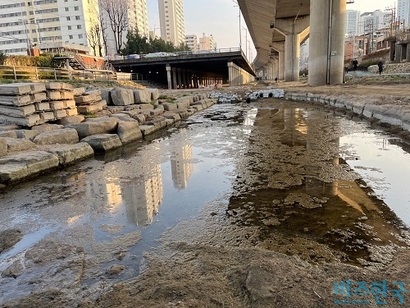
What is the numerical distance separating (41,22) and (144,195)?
104554 mm

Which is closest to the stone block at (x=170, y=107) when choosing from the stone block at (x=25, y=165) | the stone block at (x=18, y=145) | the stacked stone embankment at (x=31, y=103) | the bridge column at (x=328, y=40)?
the stacked stone embankment at (x=31, y=103)

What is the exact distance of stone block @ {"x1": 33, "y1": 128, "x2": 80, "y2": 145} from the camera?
20.1 feet

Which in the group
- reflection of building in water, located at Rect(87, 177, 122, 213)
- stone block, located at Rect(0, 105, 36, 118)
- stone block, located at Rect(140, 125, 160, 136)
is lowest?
reflection of building in water, located at Rect(87, 177, 122, 213)

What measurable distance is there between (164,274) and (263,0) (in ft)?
98.6

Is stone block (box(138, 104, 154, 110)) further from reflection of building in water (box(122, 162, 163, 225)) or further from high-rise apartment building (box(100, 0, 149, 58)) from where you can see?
high-rise apartment building (box(100, 0, 149, 58))

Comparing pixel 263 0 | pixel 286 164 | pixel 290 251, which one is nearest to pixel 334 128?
pixel 286 164

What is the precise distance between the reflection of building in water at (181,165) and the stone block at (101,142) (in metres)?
1.40

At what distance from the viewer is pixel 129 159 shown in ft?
19.5

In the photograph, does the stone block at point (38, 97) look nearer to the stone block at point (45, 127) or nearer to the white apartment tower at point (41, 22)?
the stone block at point (45, 127)

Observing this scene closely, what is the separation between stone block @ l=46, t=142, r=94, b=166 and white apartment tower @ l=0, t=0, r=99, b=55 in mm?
91022

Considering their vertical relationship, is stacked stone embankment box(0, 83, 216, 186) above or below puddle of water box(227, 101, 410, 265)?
above

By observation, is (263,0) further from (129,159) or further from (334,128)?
(129,159)

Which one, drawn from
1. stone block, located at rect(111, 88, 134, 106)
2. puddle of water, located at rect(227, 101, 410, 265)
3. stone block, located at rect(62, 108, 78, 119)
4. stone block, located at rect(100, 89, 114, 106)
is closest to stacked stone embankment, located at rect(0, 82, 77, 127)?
stone block, located at rect(62, 108, 78, 119)

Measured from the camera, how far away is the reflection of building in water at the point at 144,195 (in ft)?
10.8
